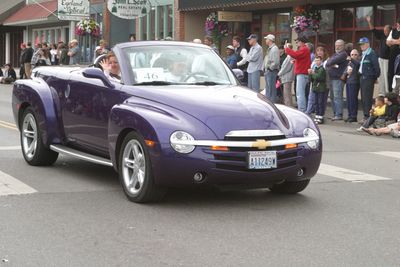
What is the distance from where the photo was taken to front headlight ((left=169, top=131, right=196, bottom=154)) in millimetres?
6105

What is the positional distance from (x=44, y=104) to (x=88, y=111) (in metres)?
1.02

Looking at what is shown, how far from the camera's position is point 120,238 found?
17.7 feet

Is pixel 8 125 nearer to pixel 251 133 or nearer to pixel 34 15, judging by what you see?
pixel 251 133

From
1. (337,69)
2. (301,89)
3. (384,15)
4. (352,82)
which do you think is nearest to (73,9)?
(384,15)

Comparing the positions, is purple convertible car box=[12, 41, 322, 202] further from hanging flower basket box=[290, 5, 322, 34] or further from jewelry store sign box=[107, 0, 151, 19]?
jewelry store sign box=[107, 0, 151, 19]

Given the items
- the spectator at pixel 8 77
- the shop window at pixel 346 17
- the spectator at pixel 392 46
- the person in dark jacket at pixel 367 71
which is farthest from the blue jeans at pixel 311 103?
the spectator at pixel 8 77

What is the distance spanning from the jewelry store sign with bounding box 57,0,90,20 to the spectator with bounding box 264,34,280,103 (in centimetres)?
1341

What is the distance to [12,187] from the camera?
24.2 feet

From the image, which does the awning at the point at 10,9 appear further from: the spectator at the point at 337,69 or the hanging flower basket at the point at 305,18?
the spectator at the point at 337,69

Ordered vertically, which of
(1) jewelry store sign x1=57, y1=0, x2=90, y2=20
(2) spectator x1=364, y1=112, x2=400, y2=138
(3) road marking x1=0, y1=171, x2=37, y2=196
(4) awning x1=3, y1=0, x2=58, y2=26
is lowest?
(3) road marking x1=0, y1=171, x2=37, y2=196

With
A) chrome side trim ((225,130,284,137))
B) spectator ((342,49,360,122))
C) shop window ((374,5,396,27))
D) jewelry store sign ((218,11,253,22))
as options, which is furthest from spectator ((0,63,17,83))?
chrome side trim ((225,130,284,137))

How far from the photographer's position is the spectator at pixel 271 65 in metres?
17.6

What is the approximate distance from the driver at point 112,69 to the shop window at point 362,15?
43.9 ft

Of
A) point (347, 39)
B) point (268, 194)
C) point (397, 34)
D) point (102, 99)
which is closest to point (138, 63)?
point (102, 99)
